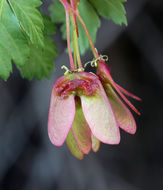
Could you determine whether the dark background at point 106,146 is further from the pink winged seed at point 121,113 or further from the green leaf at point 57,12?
the pink winged seed at point 121,113

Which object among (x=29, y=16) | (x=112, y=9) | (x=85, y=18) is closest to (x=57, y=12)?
(x=85, y=18)

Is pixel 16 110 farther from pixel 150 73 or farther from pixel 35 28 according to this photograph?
pixel 35 28

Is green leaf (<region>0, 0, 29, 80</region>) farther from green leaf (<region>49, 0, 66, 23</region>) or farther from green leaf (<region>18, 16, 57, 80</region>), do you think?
green leaf (<region>49, 0, 66, 23</region>)

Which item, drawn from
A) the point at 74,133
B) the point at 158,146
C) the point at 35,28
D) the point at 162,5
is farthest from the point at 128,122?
the point at 158,146

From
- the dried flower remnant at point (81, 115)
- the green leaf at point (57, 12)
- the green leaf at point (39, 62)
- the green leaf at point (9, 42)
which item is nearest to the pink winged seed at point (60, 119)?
the dried flower remnant at point (81, 115)

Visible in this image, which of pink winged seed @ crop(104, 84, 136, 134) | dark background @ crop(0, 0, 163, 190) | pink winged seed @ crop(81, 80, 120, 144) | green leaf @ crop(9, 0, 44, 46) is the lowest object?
dark background @ crop(0, 0, 163, 190)

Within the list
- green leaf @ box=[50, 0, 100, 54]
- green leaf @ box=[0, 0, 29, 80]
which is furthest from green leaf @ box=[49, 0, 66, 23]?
green leaf @ box=[0, 0, 29, 80]

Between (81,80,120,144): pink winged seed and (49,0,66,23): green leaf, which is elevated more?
(49,0,66,23): green leaf
